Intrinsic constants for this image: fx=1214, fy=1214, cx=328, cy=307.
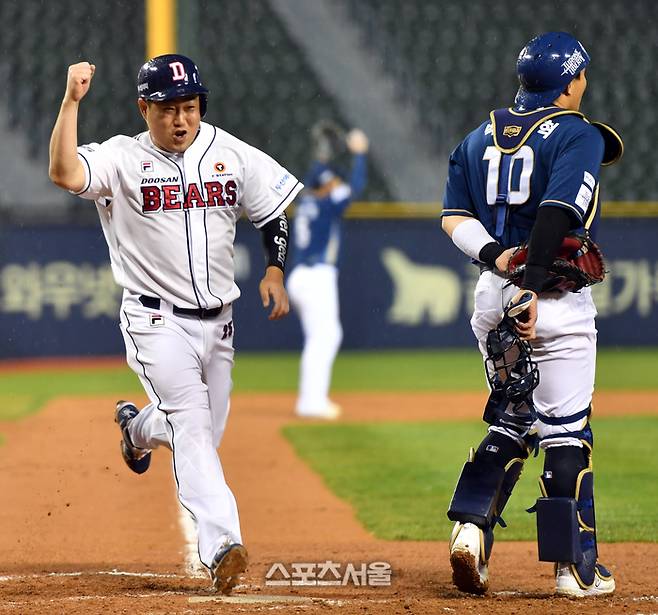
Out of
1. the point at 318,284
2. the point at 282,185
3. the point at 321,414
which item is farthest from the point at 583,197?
the point at 321,414

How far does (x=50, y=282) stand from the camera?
14758 mm

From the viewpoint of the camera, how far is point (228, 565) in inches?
162

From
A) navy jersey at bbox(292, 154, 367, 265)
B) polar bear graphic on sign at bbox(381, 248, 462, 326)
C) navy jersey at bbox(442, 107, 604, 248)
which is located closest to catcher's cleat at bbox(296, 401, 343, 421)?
navy jersey at bbox(292, 154, 367, 265)

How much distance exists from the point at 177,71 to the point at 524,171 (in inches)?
52.0

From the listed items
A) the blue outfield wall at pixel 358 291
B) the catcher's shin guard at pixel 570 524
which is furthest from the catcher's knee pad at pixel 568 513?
the blue outfield wall at pixel 358 291

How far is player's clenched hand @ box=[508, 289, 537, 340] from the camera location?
4137mm

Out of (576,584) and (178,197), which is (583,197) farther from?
(178,197)

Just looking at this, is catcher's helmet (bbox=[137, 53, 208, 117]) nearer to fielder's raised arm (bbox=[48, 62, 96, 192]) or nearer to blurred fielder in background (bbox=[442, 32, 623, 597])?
fielder's raised arm (bbox=[48, 62, 96, 192])

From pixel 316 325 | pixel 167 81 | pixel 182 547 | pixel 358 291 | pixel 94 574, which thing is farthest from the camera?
pixel 358 291

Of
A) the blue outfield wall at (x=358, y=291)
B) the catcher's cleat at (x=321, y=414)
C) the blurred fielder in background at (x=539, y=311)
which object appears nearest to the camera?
the blurred fielder in background at (x=539, y=311)

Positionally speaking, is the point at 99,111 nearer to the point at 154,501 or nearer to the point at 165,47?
the point at 165,47

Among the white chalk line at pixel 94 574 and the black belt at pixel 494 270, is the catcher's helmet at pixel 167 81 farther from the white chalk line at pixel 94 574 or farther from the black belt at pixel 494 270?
the white chalk line at pixel 94 574

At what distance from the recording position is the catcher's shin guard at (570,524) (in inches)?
167

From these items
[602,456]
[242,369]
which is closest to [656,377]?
[242,369]
